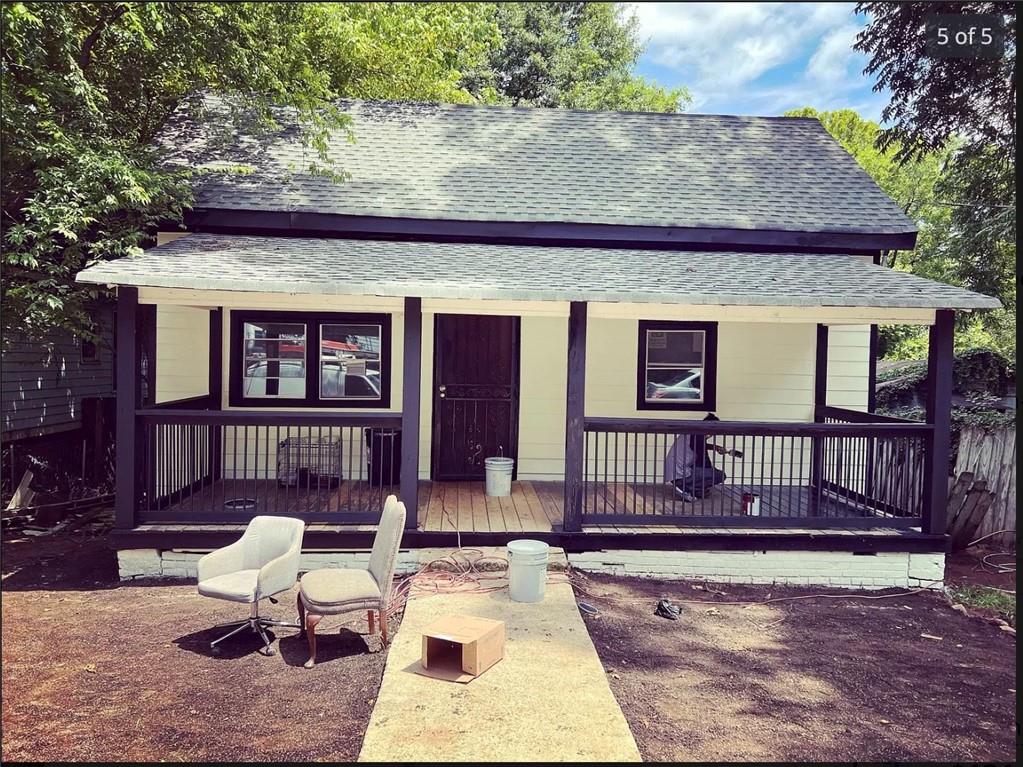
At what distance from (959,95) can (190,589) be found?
1485 cm

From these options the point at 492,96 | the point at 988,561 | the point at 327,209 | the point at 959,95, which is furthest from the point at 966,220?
the point at 492,96

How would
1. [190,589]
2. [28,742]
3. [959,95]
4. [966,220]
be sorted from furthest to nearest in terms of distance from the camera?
[966,220] → [959,95] → [190,589] → [28,742]

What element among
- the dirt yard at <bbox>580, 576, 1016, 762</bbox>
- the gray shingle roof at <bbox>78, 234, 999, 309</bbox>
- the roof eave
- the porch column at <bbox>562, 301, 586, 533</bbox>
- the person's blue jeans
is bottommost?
the dirt yard at <bbox>580, 576, 1016, 762</bbox>

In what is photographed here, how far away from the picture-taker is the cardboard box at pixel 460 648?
14.2 feet

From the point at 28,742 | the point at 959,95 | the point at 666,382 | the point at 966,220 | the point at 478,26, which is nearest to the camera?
the point at 28,742

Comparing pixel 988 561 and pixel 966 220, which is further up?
pixel 966 220

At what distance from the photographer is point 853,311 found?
22.4 feet

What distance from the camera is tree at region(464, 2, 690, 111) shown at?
24.3m

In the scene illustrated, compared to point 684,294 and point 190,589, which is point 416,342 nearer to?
point 684,294

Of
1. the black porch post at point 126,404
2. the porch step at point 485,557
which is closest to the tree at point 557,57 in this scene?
the black porch post at point 126,404

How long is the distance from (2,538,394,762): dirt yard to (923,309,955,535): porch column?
5539 mm

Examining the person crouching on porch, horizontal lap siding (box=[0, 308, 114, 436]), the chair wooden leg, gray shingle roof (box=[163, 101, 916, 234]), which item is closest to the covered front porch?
the person crouching on porch

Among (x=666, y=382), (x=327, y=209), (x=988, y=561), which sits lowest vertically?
(x=988, y=561)

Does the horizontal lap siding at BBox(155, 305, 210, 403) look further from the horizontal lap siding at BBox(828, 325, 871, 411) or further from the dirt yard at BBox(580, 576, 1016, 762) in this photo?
the horizontal lap siding at BBox(828, 325, 871, 411)
